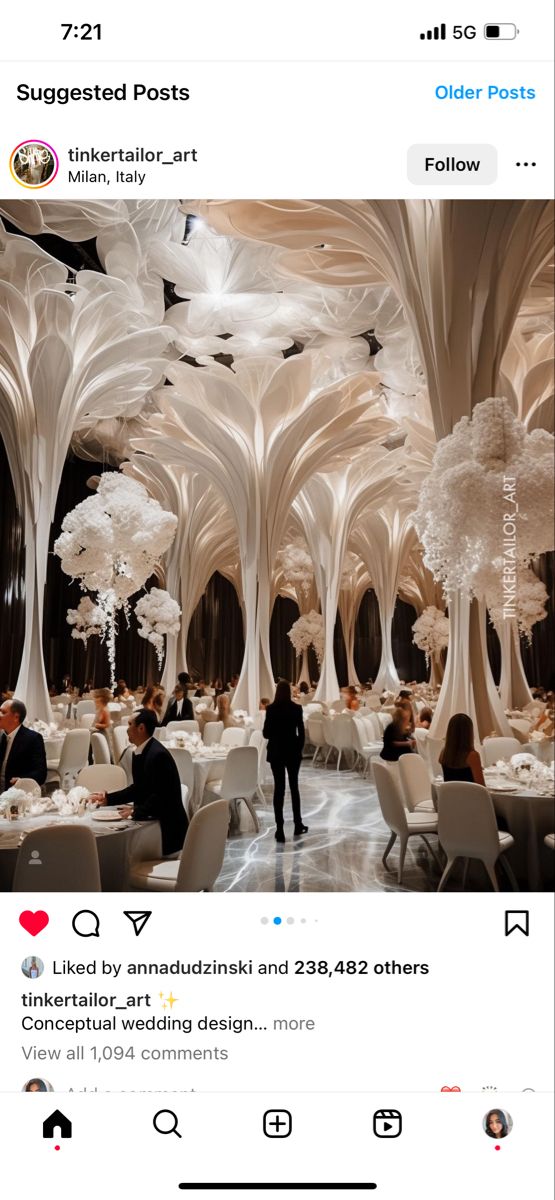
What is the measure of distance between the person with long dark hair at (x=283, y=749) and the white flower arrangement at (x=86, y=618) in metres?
1.65

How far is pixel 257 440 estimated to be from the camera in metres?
6.86

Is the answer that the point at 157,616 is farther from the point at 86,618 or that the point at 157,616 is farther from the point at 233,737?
the point at 233,737

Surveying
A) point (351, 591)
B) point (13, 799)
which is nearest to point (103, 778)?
point (13, 799)

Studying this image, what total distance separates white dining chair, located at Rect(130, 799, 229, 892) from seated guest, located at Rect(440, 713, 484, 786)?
1081 millimetres

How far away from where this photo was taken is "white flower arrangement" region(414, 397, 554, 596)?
6.72 ft

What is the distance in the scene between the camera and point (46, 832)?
2.40 meters

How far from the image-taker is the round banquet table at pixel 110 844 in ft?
7.54
